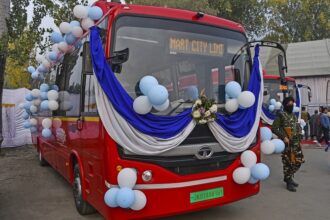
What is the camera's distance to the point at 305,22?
34.9 metres

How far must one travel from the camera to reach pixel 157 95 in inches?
163

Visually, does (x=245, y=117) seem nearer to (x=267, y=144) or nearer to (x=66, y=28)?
(x=267, y=144)

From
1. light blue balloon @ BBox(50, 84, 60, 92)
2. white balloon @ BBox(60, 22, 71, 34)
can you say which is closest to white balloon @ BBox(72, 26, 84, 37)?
white balloon @ BBox(60, 22, 71, 34)

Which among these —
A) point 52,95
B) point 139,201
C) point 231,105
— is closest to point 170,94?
point 231,105

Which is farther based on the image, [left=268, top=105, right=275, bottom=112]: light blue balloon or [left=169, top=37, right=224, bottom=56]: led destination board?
[left=268, top=105, right=275, bottom=112]: light blue balloon

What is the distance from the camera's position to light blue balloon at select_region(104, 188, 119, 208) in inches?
171

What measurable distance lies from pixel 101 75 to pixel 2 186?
5.42 meters

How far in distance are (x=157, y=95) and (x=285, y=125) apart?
4.17m

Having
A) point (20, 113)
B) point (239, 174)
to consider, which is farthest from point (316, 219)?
point (20, 113)

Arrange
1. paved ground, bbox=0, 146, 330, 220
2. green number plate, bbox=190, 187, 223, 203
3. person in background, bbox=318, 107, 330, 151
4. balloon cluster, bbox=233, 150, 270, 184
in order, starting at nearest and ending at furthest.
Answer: green number plate, bbox=190, 187, 223, 203, balloon cluster, bbox=233, 150, 270, 184, paved ground, bbox=0, 146, 330, 220, person in background, bbox=318, 107, 330, 151

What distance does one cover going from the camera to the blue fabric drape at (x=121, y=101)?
4457mm

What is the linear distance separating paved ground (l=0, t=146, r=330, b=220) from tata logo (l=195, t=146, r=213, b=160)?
52.0 inches

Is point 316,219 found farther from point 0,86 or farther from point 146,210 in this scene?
point 0,86

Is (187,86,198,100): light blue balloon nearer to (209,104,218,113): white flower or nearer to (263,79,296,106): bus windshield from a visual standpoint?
(209,104,218,113): white flower
